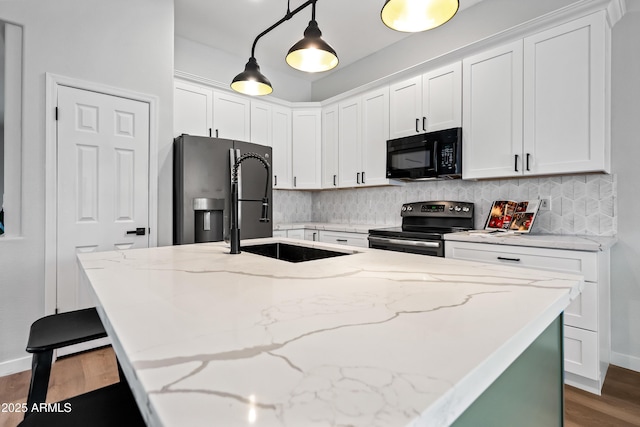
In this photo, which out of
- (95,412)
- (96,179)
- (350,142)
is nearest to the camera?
(95,412)

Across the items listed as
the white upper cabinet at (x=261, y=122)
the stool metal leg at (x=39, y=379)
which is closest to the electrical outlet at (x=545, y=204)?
the white upper cabinet at (x=261, y=122)

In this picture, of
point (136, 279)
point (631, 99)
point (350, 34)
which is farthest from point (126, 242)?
point (631, 99)

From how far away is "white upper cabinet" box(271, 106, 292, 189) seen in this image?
4094 mm

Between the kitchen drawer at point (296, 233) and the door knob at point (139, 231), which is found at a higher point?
the door knob at point (139, 231)

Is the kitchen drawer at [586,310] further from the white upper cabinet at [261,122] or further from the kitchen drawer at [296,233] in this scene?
the white upper cabinet at [261,122]

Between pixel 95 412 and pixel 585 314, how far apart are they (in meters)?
2.44

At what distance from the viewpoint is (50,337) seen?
1057mm

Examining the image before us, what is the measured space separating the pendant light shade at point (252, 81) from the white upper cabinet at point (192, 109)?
142 cm

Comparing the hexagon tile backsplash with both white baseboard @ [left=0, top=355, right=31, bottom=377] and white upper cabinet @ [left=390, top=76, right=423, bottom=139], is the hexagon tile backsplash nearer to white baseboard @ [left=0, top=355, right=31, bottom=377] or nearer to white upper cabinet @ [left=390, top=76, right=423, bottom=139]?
white upper cabinet @ [left=390, top=76, right=423, bottom=139]

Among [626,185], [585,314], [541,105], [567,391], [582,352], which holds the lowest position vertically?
[567,391]

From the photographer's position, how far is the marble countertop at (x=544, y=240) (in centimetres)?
198

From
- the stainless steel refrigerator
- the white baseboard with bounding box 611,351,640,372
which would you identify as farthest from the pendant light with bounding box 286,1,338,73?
the white baseboard with bounding box 611,351,640,372

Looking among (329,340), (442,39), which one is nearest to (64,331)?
(329,340)

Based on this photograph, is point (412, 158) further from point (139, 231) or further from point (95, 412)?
point (95, 412)
